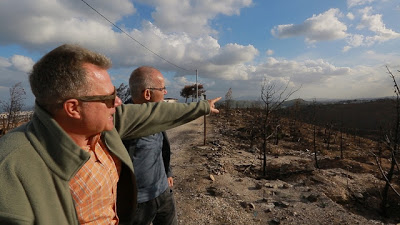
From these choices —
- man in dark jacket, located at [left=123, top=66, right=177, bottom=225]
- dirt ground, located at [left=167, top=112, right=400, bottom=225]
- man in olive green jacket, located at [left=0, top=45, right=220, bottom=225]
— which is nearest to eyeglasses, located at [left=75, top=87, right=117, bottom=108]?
man in olive green jacket, located at [left=0, top=45, right=220, bottom=225]

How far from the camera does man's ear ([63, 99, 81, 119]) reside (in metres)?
0.96

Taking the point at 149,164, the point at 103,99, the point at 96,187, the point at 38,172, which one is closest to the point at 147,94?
the point at 149,164

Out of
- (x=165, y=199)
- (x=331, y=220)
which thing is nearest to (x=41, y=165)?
(x=165, y=199)

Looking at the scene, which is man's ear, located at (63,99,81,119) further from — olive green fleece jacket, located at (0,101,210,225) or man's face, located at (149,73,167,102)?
man's face, located at (149,73,167,102)

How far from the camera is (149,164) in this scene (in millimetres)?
1998

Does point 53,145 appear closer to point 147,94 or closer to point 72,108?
point 72,108

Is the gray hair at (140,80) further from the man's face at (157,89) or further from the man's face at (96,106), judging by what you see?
the man's face at (96,106)

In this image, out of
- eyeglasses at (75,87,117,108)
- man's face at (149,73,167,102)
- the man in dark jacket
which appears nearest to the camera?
eyeglasses at (75,87,117,108)

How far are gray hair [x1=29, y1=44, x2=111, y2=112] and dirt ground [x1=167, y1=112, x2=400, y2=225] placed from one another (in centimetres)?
403

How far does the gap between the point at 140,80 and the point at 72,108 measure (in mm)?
1083

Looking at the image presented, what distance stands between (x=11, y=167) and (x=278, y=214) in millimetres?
4881

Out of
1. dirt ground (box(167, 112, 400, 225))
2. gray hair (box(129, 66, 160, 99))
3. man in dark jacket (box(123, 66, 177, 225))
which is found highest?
gray hair (box(129, 66, 160, 99))

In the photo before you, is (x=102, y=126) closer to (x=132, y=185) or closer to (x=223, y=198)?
(x=132, y=185)

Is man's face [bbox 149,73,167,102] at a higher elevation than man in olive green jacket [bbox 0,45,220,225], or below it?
higher
